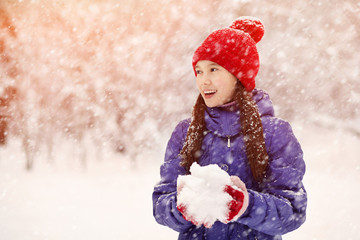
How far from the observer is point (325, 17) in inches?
228

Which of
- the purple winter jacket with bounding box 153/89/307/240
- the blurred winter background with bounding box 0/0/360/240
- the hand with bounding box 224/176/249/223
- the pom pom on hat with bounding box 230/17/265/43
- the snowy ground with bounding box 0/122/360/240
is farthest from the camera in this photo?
the blurred winter background with bounding box 0/0/360/240

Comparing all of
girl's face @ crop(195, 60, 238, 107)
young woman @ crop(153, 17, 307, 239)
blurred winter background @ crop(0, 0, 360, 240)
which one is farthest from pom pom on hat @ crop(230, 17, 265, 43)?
blurred winter background @ crop(0, 0, 360, 240)

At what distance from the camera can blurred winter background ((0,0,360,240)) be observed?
5539 mm

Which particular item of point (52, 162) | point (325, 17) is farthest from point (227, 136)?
point (52, 162)

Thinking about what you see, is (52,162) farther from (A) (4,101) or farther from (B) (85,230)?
(B) (85,230)

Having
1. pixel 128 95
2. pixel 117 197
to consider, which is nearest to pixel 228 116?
pixel 117 197

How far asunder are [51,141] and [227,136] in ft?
20.6

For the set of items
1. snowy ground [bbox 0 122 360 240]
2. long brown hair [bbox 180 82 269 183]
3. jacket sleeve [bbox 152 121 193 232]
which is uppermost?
long brown hair [bbox 180 82 269 183]

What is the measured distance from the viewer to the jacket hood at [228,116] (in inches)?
67.4

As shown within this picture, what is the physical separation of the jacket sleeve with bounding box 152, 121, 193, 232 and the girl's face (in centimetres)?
25

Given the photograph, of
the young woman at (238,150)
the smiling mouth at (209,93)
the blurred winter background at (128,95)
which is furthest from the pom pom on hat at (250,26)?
the blurred winter background at (128,95)

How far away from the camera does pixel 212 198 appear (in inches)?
51.6

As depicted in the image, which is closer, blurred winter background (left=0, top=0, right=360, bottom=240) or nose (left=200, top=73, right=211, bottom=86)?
nose (left=200, top=73, right=211, bottom=86)

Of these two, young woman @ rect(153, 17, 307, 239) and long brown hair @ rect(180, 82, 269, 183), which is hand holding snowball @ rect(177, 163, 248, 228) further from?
long brown hair @ rect(180, 82, 269, 183)
